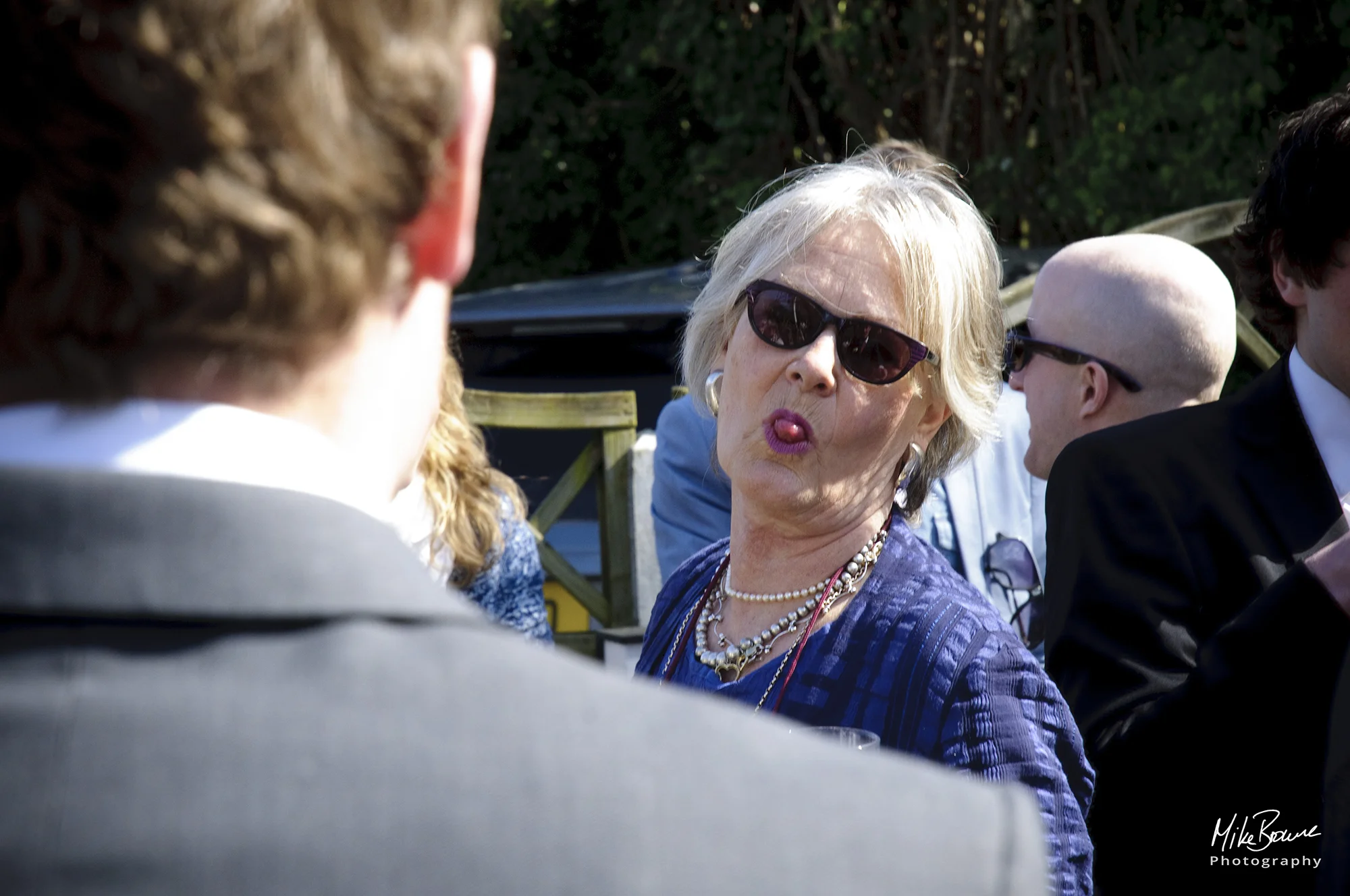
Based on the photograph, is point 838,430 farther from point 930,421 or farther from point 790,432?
point 930,421

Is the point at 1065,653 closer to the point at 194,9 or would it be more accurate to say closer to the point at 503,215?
the point at 194,9

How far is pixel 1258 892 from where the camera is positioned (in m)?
1.98

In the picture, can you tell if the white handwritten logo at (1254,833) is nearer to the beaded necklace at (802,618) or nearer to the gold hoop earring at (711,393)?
the beaded necklace at (802,618)

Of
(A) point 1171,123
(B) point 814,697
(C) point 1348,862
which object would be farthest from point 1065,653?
(A) point 1171,123

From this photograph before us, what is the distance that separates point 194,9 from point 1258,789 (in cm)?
185

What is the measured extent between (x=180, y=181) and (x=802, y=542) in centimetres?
159

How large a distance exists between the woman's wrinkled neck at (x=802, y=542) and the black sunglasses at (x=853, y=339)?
23 cm

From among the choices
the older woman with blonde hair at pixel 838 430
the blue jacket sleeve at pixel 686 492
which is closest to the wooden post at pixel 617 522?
the blue jacket sleeve at pixel 686 492

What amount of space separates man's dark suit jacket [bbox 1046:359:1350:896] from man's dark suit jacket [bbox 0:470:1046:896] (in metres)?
1.35

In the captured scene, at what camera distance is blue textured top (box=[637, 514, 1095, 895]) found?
1714 mm

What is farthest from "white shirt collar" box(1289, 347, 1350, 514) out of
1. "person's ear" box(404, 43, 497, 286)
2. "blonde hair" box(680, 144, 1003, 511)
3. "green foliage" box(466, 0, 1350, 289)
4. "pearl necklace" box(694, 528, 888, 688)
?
"green foliage" box(466, 0, 1350, 289)

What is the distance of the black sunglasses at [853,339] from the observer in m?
2.15

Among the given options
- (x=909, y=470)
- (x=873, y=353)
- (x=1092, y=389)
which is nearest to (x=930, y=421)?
(x=909, y=470)

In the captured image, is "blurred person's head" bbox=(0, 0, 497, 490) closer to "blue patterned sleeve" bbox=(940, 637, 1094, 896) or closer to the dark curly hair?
"blue patterned sleeve" bbox=(940, 637, 1094, 896)
